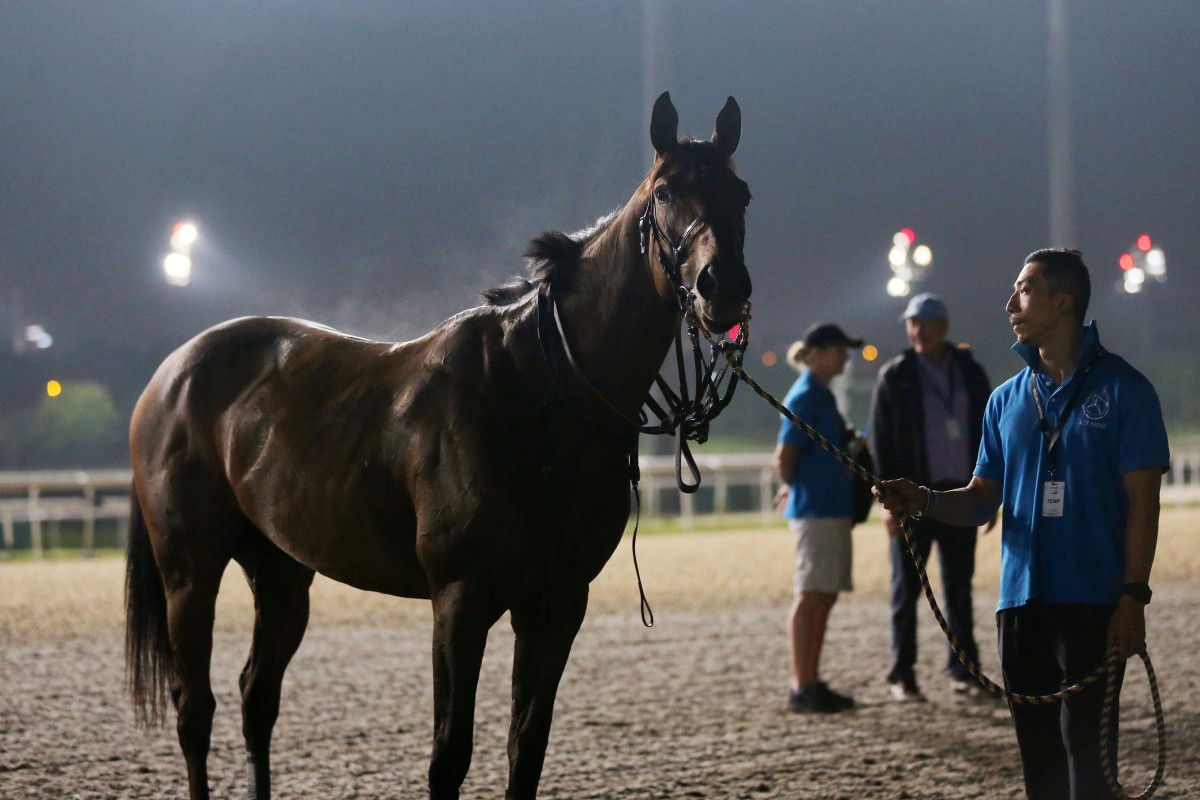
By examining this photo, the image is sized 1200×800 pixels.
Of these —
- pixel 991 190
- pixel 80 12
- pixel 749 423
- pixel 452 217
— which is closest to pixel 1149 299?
pixel 991 190

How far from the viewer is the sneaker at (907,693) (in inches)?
215

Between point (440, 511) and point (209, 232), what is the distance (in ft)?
71.8

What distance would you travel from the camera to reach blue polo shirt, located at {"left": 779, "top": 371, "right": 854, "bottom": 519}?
17.7 feet

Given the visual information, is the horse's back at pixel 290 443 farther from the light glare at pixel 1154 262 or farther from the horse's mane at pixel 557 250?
the light glare at pixel 1154 262

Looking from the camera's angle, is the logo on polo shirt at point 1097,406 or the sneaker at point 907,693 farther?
the sneaker at point 907,693

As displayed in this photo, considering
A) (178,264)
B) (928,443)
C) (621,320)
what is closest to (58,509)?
(178,264)

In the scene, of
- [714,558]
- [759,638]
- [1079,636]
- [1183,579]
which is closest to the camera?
[1079,636]

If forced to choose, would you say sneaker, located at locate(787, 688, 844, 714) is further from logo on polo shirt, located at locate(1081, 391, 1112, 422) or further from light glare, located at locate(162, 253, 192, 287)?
light glare, located at locate(162, 253, 192, 287)

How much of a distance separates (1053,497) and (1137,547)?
21cm

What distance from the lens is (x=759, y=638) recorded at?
753cm

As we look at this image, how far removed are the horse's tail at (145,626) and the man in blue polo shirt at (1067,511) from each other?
2333 millimetres

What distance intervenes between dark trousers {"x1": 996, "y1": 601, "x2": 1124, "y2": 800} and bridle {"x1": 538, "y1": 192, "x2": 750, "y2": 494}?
824 millimetres

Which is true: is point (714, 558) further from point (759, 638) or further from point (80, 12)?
point (80, 12)

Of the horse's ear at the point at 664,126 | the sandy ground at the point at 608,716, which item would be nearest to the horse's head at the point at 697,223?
the horse's ear at the point at 664,126
